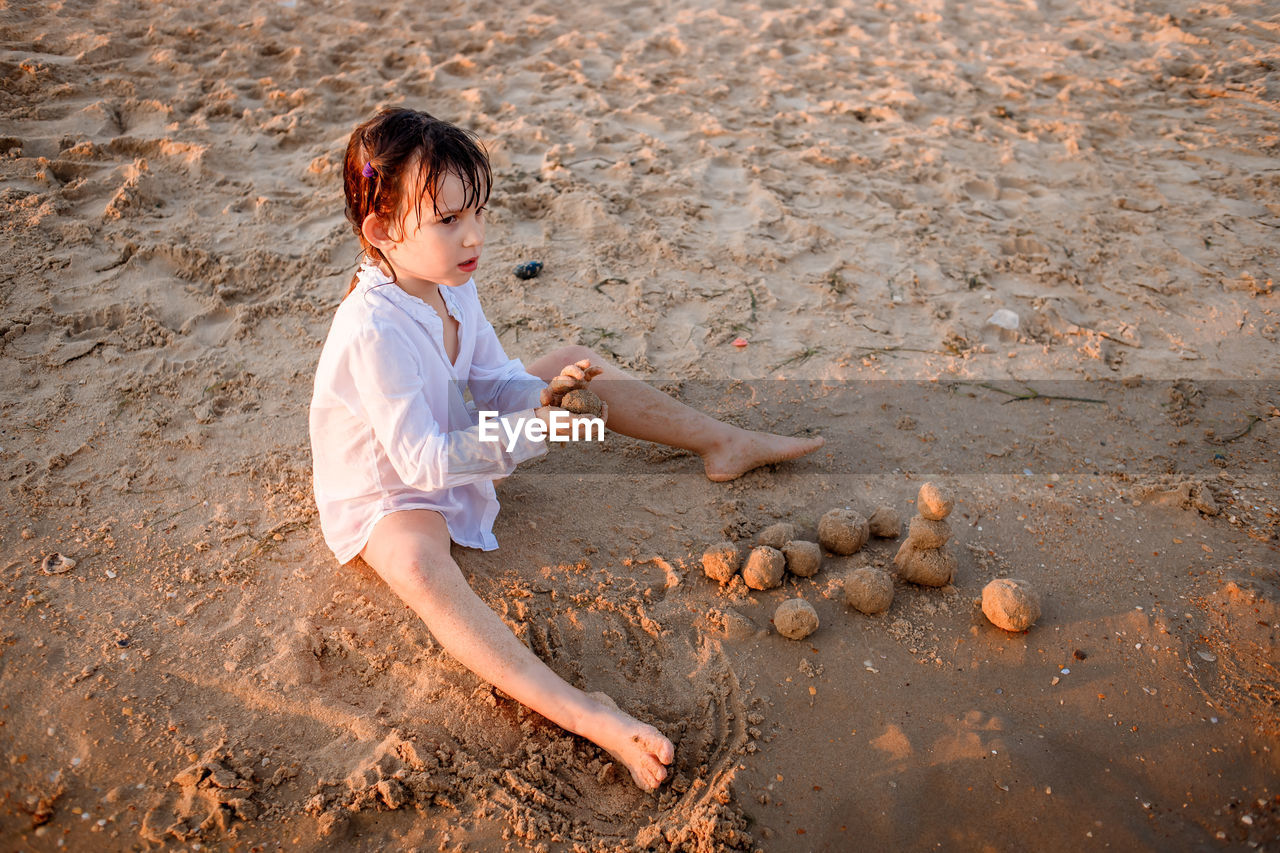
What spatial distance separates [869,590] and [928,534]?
23 centimetres

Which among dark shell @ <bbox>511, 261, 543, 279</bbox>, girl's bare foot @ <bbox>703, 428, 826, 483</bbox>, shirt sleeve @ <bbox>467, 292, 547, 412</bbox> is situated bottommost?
girl's bare foot @ <bbox>703, 428, 826, 483</bbox>

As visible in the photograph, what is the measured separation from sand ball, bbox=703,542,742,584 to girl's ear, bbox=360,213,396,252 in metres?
1.22

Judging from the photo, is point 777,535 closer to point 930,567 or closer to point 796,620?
point 796,620

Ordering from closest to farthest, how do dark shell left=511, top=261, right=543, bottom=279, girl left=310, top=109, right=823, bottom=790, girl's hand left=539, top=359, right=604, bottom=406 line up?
girl left=310, top=109, right=823, bottom=790 → girl's hand left=539, top=359, right=604, bottom=406 → dark shell left=511, top=261, right=543, bottom=279

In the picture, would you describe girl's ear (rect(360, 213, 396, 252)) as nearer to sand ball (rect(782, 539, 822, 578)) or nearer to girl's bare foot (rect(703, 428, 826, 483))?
girl's bare foot (rect(703, 428, 826, 483))

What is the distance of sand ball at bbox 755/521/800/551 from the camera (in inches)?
96.2

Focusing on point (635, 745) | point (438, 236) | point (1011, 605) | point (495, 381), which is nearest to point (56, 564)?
point (495, 381)

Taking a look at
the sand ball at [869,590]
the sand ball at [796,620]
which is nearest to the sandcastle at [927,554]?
the sand ball at [869,590]

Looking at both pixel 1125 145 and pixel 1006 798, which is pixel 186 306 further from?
pixel 1125 145

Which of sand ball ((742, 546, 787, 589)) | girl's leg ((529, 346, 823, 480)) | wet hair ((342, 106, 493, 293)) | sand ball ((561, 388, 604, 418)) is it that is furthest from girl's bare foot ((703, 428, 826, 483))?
wet hair ((342, 106, 493, 293))

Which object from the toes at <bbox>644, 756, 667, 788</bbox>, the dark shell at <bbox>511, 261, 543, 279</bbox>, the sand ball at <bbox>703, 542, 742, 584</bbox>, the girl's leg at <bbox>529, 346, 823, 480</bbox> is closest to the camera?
the toes at <bbox>644, 756, 667, 788</bbox>

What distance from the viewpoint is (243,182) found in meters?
4.07

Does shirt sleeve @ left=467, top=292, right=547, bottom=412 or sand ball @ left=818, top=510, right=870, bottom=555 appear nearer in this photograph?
sand ball @ left=818, top=510, right=870, bottom=555

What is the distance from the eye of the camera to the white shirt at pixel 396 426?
2068 millimetres
